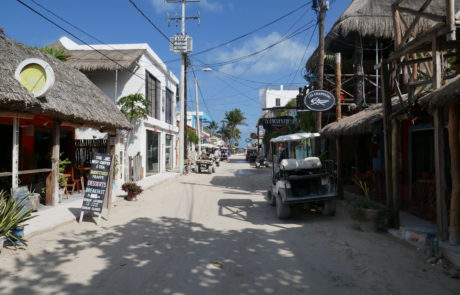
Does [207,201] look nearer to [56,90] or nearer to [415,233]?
[56,90]

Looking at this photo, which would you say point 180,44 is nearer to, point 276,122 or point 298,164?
point 276,122

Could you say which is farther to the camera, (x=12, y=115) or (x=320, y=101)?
(x=320, y=101)

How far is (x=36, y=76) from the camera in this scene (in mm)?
7668

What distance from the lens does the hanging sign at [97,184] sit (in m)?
7.62

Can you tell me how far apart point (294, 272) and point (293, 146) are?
9.26 m

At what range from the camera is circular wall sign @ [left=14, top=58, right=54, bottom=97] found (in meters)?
7.54

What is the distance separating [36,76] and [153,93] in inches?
517

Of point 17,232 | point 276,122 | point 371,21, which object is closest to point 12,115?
point 17,232

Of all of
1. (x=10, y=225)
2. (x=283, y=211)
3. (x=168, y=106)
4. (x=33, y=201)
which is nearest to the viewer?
(x=10, y=225)

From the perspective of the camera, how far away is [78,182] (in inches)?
479

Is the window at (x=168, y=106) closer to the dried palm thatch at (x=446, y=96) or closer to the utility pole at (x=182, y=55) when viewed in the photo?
the utility pole at (x=182, y=55)

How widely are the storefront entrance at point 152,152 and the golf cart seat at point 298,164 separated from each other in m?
13.2

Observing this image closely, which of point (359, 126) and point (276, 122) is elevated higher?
point (276, 122)

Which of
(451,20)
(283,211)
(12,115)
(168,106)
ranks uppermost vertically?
(168,106)
